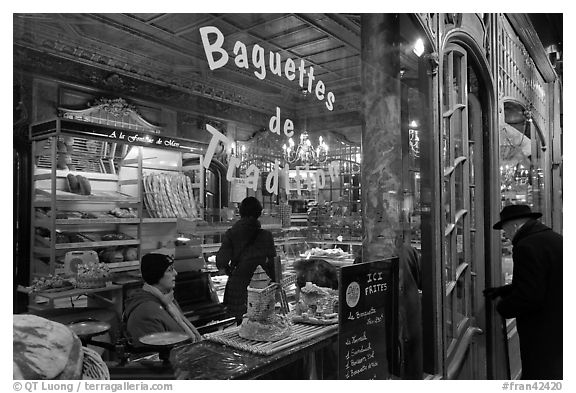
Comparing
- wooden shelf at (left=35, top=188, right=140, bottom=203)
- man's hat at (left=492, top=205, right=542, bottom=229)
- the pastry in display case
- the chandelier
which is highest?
the chandelier

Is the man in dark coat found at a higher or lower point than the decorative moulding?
lower

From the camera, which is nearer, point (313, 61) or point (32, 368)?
point (32, 368)

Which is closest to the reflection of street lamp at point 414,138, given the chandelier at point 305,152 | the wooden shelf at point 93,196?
the chandelier at point 305,152

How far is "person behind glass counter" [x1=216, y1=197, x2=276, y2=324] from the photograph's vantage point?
1.99 m

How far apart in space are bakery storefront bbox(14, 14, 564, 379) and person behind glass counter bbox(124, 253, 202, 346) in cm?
3

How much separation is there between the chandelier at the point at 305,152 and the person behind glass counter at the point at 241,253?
313 mm

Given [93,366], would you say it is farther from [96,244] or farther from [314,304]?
[314,304]

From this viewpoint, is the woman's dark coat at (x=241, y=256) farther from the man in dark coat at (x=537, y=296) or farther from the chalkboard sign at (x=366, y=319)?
the man in dark coat at (x=537, y=296)

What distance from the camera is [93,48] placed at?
1657 millimetres

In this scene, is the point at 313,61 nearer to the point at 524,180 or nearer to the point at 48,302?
the point at 48,302

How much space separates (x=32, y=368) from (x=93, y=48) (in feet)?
3.69

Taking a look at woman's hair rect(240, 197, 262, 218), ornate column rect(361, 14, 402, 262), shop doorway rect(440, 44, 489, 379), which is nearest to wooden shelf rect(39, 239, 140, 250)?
woman's hair rect(240, 197, 262, 218)

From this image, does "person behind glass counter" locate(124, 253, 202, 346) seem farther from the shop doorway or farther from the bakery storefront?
the shop doorway

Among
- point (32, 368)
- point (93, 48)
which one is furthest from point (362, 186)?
point (32, 368)
